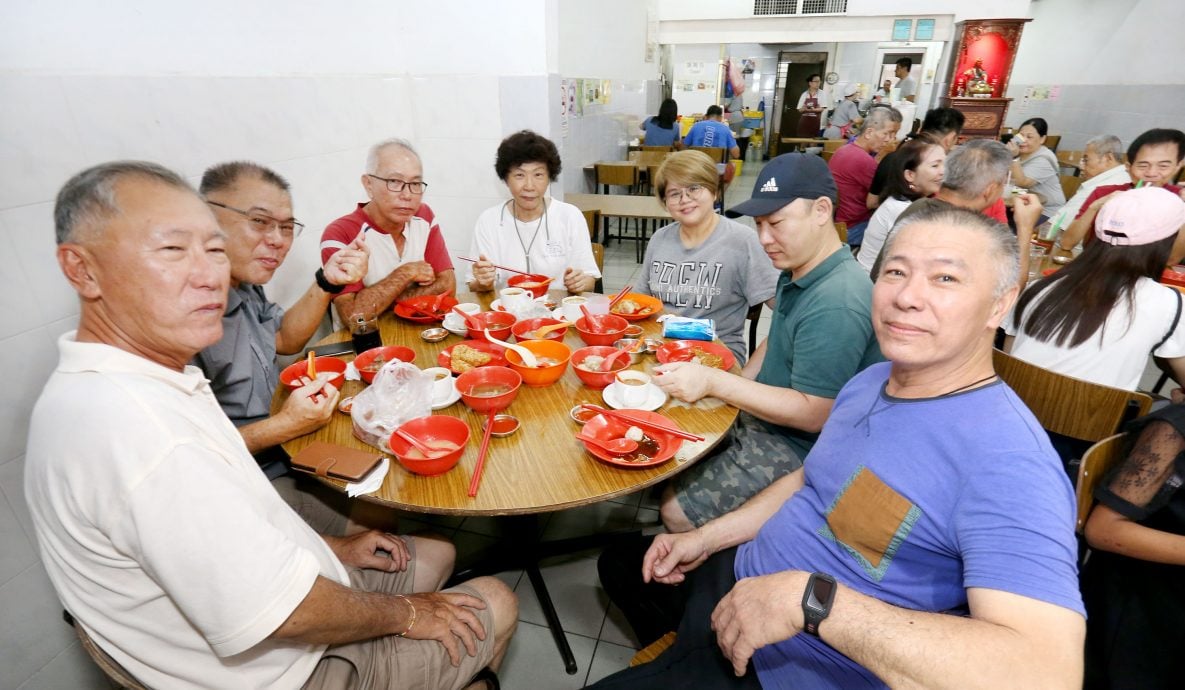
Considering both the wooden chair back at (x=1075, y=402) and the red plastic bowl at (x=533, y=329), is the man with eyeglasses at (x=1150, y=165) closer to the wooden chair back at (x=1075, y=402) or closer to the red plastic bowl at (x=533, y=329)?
the wooden chair back at (x=1075, y=402)

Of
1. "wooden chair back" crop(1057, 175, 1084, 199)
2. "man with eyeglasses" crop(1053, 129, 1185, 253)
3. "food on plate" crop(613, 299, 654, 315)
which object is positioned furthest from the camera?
"wooden chair back" crop(1057, 175, 1084, 199)

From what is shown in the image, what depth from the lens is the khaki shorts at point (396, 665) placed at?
46.8 inches

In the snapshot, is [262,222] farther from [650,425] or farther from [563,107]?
[563,107]

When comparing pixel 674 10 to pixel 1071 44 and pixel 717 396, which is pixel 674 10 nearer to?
pixel 1071 44

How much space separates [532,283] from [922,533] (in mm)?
1989

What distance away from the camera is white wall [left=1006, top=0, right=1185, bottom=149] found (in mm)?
6172

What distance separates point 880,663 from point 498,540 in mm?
1792

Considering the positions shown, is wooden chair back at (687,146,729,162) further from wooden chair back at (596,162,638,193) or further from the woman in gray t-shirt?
the woman in gray t-shirt

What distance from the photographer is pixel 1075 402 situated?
1.66m

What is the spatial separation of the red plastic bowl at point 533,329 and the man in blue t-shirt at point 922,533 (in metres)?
1.06

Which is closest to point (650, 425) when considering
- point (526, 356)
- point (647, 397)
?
point (647, 397)

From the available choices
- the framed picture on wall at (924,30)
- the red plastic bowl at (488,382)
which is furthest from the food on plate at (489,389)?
the framed picture on wall at (924,30)

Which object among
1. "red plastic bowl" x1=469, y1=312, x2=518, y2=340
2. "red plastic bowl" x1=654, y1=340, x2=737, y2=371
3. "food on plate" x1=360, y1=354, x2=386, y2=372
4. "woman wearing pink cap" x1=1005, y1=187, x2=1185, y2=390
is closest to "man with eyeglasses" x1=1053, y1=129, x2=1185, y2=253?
"woman wearing pink cap" x1=1005, y1=187, x2=1185, y2=390

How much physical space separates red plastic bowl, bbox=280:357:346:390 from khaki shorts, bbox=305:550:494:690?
81 centimetres
